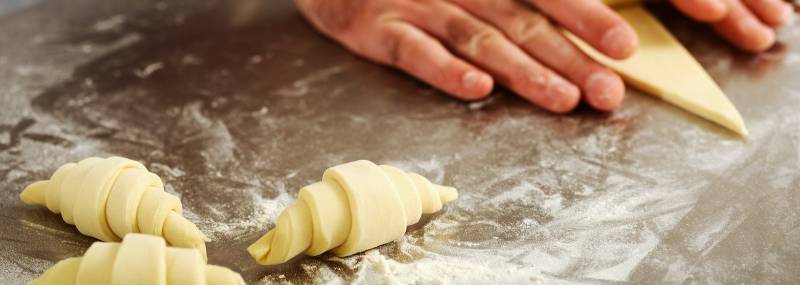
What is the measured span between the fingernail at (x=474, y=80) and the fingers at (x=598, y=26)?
231 mm

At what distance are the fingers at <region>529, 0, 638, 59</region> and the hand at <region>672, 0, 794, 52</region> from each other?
→ 297 millimetres

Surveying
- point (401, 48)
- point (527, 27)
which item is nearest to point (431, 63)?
point (401, 48)

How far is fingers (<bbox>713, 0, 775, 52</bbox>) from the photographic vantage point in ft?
6.78

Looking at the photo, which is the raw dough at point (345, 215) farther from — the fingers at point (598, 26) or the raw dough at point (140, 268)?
the fingers at point (598, 26)

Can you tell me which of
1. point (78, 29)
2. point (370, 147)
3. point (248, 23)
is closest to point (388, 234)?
point (370, 147)

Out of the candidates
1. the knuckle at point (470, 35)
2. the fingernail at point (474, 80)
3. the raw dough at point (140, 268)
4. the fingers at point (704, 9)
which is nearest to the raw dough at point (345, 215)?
the raw dough at point (140, 268)

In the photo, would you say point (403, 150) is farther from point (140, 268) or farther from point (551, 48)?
point (140, 268)

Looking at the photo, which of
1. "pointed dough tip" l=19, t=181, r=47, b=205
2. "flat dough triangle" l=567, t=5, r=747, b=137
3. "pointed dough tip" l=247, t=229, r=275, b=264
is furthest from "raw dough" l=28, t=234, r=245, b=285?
"flat dough triangle" l=567, t=5, r=747, b=137

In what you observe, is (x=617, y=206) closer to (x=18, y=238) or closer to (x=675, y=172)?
(x=675, y=172)

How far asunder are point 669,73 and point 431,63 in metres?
0.55

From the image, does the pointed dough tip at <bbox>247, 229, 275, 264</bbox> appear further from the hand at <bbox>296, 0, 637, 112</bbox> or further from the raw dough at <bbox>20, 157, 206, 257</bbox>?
the hand at <bbox>296, 0, 637, 112</bbox>

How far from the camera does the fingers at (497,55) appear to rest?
6.12ft

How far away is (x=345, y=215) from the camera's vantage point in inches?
52.3

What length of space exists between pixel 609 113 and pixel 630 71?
15cm
